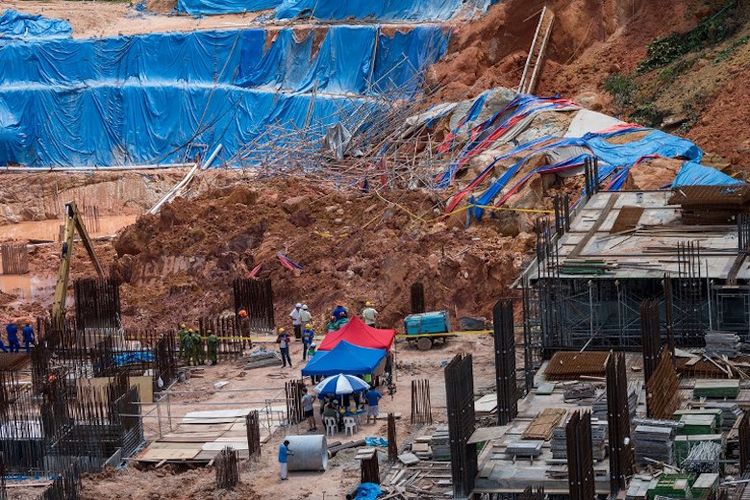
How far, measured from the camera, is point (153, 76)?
67.4m

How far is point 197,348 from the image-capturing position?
131 ft

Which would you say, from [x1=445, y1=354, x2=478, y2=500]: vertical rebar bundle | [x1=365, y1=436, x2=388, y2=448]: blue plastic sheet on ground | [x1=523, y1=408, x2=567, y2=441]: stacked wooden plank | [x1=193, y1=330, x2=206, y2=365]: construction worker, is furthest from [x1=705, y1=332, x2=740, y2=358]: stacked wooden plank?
[x1=193, y1=330, x2=206, y2=365]: construction worker

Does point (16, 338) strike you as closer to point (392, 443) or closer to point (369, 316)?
point (369, 316)

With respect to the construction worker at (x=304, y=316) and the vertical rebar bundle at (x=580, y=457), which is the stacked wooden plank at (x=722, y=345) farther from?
the construction worker at (x=304, y=316)

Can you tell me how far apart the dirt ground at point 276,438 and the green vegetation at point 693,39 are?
1790cm

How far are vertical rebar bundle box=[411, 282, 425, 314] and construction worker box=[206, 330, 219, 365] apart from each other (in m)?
4.91

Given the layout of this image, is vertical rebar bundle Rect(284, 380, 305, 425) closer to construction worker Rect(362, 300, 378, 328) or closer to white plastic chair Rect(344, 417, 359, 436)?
white plastic chair Rect(344, 417, 359, 436)

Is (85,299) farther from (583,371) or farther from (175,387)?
(583,371)

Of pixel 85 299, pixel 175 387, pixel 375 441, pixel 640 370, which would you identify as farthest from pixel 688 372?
pixel 85 299

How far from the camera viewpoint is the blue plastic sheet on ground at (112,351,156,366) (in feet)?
129

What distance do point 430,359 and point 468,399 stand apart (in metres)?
10.3

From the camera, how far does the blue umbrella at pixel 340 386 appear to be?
33.4m

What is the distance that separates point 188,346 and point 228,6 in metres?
35.0

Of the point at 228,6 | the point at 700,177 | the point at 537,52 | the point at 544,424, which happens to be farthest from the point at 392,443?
the point at 228,6
